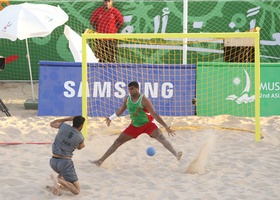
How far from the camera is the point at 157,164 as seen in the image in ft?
34.5

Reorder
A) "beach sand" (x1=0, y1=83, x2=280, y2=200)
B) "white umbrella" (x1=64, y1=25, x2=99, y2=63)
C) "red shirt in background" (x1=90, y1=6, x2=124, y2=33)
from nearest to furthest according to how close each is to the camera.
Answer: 1. "beach sand" (x1=0, y1=83, x2=280, y2=200)
2. "white umbrella" (x1=64, y1=25, x2=99, y2=63)
3. "red shirt in background" (x1=90, y1=6, x2=124, y2=33)

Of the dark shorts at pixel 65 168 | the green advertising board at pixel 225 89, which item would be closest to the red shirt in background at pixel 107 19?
the green advertising board at pixel 225 89

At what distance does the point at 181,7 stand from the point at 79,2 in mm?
2587

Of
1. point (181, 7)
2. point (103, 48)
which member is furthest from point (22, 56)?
point (181, 7)

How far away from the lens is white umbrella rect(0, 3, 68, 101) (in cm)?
1412

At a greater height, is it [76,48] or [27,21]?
[27,21]

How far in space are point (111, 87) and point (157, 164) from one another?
3.63 meters

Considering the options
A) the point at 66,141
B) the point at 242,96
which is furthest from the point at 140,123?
the point at 242,96

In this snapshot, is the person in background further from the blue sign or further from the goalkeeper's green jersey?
the blue sign

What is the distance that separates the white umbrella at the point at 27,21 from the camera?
14.1 metres

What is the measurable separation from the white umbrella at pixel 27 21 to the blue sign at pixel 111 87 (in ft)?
2.53

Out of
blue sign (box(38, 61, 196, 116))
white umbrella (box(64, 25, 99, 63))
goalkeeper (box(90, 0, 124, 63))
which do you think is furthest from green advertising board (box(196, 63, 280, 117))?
goalkeeper (box(90, 0, 124, 63))

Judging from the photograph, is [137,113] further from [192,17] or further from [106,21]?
[192,17]

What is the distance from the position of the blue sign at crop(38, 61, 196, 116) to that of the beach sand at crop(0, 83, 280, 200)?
0.36 m
